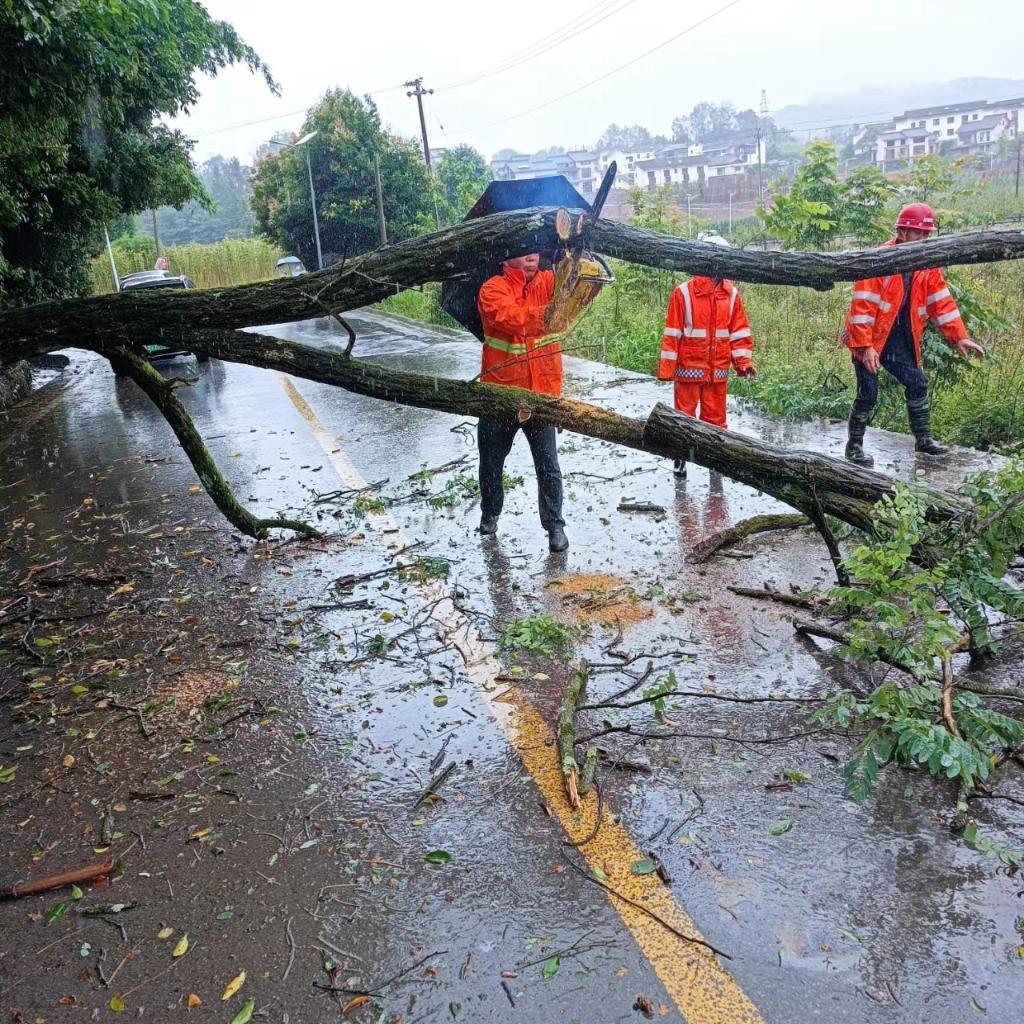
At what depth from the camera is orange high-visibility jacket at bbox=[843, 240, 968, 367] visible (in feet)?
24.1

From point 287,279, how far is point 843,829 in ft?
13.2

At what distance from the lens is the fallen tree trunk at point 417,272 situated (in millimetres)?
4734

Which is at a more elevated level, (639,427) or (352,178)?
(352,178)

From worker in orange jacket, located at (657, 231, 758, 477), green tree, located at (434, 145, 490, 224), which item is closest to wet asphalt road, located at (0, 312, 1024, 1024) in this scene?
worker in orange jacket, located at (657, 231, 758, 477)

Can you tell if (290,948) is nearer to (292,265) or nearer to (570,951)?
(570,951)

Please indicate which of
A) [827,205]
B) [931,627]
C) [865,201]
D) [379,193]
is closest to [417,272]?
[931,627]

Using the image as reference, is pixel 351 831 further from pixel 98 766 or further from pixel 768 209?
pixel 768 209

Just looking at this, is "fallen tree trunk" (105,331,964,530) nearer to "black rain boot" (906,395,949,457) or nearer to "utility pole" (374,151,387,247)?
"black rain boot" (906,395,949,457)

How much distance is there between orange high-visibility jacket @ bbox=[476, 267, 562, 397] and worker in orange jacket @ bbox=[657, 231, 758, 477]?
1611 mm

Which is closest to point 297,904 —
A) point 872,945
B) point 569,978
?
point 569,978

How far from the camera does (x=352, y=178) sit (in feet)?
108

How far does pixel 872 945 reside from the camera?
8.55 feet

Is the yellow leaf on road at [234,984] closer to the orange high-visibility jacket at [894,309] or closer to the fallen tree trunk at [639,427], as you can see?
the fallen tree trunk at [639,427]

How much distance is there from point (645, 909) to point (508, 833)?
613mm
